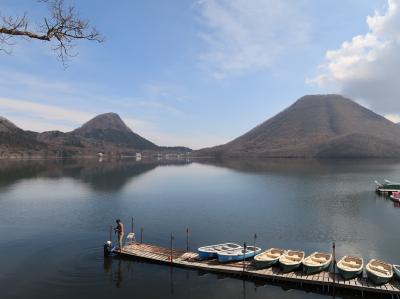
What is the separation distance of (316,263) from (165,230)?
2793 centimetres

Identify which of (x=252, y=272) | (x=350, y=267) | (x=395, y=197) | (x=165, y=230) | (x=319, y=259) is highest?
(x=395, y=197)

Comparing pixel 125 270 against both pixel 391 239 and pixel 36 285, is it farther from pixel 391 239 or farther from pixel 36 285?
pixel 391 239

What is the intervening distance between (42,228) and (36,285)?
25.3m

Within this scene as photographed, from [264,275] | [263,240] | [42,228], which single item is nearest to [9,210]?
[42,228]

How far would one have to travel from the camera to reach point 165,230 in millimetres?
57656

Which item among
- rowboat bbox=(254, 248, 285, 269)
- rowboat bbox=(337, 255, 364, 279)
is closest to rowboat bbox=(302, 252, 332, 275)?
rowboat bbox=(337, 255, 364, 279)

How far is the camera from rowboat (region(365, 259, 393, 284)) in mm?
32250

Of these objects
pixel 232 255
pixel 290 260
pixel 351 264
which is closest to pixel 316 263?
pixel 290 260

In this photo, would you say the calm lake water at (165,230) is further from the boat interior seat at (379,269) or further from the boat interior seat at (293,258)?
the boat interior seat at (379,269)

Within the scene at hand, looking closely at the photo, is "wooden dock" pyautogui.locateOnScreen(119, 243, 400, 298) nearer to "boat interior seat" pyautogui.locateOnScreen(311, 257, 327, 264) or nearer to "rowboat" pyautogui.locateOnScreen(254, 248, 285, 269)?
"rowboat" pyautogui.locateOnScreen(254, 248, 285, 269)

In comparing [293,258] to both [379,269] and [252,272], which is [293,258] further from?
[379,269]

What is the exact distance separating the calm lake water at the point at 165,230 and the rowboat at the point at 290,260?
8.49 feet

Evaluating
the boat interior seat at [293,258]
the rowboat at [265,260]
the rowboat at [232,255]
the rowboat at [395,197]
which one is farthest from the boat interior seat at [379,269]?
the rowboat at [395,197]

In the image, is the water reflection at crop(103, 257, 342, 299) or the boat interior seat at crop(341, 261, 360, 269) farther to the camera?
the boat interior seat at crop(341, 261, 360, 269)
